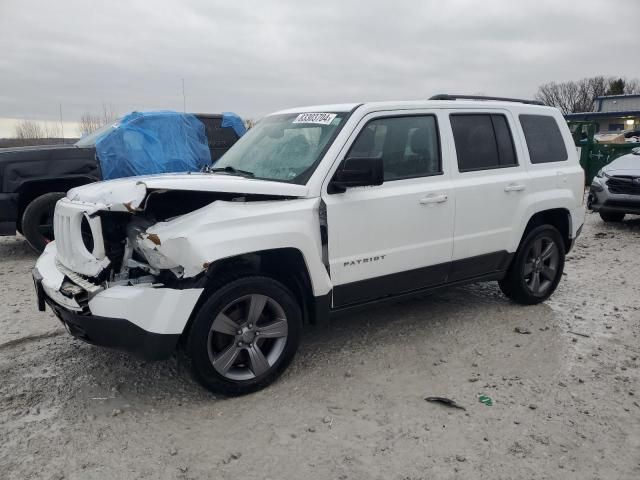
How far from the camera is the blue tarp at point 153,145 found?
823cm

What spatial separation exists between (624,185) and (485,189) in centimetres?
645

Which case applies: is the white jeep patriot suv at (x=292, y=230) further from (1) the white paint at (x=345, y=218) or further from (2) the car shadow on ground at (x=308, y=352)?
(2) the car shadow on ground at (x=308, y=352)

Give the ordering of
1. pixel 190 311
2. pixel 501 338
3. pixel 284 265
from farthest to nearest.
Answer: pixel 501 338 → pixel 284 265 → pixel 190 311

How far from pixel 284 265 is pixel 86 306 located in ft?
4.12

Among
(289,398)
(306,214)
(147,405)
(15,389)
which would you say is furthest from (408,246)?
(15,389)

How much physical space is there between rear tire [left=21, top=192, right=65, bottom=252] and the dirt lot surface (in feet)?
7.27

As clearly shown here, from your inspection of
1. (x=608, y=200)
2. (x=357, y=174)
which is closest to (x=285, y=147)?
(x=357, y=174)

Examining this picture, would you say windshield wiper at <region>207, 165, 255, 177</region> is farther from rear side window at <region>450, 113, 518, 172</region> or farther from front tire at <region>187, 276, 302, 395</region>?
rear side window at <region>450, 113, 518, 172</region>

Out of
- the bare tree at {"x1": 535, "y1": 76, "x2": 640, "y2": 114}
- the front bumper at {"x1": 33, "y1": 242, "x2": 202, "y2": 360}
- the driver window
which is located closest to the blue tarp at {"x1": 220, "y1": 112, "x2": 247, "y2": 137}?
the driver window

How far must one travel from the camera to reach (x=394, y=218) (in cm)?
Result: 387

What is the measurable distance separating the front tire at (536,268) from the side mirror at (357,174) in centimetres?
204

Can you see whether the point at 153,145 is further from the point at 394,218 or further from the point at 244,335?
the point at 244,335

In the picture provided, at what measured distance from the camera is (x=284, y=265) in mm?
3598

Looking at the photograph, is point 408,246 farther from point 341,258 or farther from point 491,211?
point 491,211
